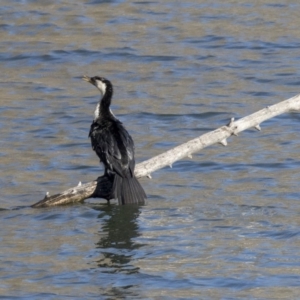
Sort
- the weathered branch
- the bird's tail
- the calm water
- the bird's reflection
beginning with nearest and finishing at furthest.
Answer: the calm water → the bird's reflection → the weathered branch → the bird's tail

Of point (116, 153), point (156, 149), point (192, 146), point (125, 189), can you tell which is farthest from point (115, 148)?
point (156, 149)

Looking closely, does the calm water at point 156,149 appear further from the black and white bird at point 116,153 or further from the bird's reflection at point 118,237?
the black and white bird at point 116,153

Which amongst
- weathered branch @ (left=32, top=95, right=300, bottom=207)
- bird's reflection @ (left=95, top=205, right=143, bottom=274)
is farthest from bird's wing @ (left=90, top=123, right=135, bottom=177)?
bird's reflection @ (left=95, top=205, right=143, bottom=274)

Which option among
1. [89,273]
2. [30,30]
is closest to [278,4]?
[30,30]

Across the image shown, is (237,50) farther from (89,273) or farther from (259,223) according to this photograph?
(89,273)

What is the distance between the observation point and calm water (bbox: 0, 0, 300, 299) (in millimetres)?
8039

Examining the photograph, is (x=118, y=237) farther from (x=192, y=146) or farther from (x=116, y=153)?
(x=192, y=146)

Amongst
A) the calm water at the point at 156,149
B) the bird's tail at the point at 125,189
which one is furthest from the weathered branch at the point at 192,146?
the calm water at the point at 156,149

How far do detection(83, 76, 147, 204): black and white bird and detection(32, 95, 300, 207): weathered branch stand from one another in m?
0.14

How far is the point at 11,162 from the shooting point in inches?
459

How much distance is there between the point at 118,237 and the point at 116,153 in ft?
2.76

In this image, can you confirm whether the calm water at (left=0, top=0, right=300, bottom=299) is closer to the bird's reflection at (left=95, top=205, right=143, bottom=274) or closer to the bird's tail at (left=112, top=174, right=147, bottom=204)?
the bird's reflection at (left=95, top=205, right=143, bottom=274)

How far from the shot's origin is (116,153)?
9.49m

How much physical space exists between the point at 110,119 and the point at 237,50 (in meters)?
6.74
